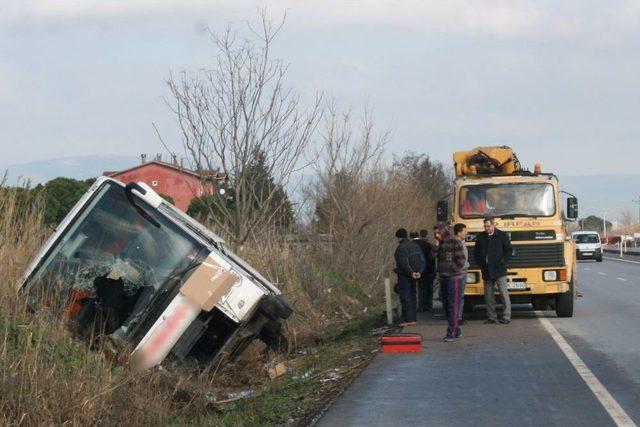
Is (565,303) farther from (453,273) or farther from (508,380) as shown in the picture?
(508,380)

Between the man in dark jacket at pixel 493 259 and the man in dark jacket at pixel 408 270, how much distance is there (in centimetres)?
110

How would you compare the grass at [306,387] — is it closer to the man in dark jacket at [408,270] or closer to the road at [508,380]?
the road at [508,380]

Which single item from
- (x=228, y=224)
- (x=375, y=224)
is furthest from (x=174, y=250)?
(x=375, y=224)

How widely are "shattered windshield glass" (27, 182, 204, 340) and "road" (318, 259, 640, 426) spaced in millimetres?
2506

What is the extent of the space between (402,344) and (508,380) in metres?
3.56

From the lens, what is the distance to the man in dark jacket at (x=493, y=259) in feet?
61.1

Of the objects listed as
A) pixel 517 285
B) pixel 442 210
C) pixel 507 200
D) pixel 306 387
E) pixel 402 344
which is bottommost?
pixel 306 387

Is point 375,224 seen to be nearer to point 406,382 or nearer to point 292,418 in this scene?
point 406,382

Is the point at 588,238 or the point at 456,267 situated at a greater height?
the point at 588,238

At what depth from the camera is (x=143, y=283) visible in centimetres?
1184

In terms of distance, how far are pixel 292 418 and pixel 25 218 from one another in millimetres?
4510

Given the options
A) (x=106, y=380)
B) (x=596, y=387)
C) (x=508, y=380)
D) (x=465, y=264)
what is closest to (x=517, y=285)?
(x=465, y=264)

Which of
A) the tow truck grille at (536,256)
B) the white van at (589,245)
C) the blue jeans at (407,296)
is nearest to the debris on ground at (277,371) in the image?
the blue jeans at (407,296)

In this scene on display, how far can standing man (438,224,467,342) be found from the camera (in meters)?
16.8
